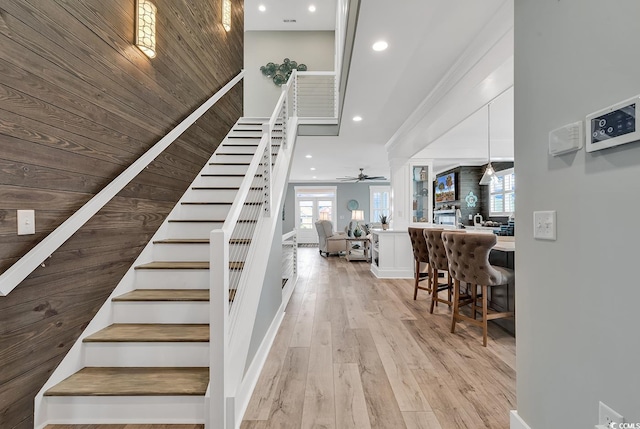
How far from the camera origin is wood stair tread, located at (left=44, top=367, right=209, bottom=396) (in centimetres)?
158

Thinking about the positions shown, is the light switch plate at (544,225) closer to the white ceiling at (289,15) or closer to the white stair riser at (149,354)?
the white stair riser at (149,354)

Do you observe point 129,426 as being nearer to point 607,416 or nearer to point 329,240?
point 607,416

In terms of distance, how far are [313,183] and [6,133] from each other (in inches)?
430

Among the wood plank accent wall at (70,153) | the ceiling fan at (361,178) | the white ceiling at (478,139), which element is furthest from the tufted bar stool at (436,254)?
the ceiling fan at (361,178)

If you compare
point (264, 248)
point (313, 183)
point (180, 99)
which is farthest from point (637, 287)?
point (313, 183)

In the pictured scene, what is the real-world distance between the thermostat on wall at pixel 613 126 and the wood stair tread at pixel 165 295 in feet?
7.07

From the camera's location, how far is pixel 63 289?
1674 mm

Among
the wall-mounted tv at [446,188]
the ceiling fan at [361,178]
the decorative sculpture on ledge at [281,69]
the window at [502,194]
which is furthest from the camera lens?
the wall-mounted tv at [446,188]

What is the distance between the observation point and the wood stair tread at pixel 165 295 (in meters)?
2.02

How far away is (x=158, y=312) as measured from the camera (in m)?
2.03

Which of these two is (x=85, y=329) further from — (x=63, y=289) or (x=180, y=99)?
(x=180, y=99)

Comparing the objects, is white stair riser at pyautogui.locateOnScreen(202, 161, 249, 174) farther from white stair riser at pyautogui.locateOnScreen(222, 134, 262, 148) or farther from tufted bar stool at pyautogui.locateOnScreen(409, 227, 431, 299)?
tufted bar stool at pyautogui.locateOnScreen(409, 227, 431, 299)

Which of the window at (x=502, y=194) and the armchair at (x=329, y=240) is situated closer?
the window at (x=502, y=194)

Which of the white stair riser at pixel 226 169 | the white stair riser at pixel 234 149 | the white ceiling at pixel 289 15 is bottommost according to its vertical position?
the white stair riser at pixel 226 169
